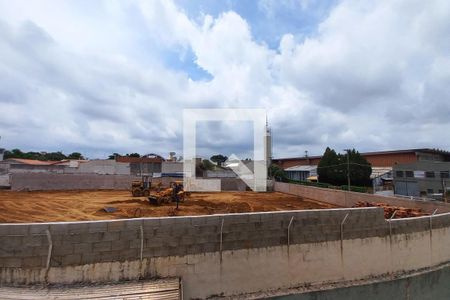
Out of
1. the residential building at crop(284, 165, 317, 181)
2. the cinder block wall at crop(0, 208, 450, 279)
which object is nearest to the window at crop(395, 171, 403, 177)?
A: the residential building at crop(284, 165, 317, 181)

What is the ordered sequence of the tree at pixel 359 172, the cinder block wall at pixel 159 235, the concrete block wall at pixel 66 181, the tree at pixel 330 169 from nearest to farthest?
the cinder block wall at pixel 159 235
the concrete block wall at pixel 66 181
the tree at pixel 359 172
the tree at pixel 330 169

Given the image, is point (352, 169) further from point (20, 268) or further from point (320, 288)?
point (20, 268)

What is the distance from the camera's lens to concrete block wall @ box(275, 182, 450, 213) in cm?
1735

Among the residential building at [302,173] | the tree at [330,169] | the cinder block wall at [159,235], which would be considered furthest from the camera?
the residential building at [302,173]

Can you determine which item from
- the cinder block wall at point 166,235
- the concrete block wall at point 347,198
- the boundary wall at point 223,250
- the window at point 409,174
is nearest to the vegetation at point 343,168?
the window at point 409,174

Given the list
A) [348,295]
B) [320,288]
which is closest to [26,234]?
[320,288]

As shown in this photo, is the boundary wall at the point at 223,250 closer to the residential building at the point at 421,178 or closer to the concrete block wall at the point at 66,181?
the residential building at the point at 421,178

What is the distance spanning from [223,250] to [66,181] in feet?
82.7

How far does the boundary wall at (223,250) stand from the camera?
25.3 feet

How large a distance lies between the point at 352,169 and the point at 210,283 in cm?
3693

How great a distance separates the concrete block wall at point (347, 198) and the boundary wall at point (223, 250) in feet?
17.9

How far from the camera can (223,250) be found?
30.6ft

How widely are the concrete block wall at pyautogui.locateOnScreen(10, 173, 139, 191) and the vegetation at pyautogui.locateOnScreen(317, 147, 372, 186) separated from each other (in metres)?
24.6

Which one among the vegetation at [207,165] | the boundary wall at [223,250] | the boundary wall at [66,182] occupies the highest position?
the vegetation at [207,165]
